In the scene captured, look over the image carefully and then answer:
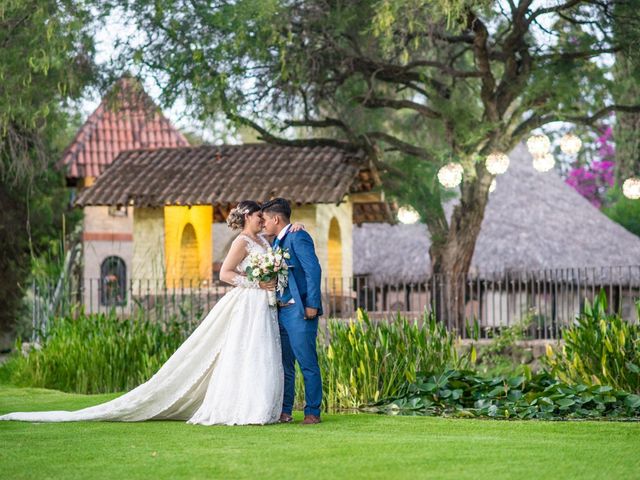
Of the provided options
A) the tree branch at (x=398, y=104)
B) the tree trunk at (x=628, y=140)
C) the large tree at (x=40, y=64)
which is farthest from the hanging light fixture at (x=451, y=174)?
the large tree at (x=40, y=64)

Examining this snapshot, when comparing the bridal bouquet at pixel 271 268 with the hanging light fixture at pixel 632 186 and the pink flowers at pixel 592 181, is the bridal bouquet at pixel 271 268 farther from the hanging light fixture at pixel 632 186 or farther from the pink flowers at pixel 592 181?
the pink flowers at pixel 592 181

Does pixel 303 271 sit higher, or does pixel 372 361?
pixel 303 271

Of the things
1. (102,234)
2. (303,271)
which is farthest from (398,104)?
(102,234)

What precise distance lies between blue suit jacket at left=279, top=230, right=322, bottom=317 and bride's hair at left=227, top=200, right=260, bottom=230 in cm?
40

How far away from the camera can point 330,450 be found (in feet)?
23.8

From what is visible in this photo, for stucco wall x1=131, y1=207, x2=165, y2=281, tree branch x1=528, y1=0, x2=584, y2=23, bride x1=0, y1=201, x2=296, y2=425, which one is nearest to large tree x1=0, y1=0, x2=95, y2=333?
stucco wall x1=131, y1=207, x2=165, y2=281

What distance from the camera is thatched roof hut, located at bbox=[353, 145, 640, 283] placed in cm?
2630

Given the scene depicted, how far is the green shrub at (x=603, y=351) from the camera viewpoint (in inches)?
432

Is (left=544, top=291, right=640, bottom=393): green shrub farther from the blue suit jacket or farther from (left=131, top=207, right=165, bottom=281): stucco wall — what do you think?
(left=131, top=207, right=165, bottom=281): stucco wall

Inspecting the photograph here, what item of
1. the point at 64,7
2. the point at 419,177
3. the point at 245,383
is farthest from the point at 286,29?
the point at 245,383

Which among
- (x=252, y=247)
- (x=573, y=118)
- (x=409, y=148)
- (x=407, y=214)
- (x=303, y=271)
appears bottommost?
(x=303, y=271)

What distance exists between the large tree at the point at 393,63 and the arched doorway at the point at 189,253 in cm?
424

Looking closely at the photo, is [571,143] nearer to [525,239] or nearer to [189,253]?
[189,253]

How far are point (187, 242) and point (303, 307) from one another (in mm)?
14493
